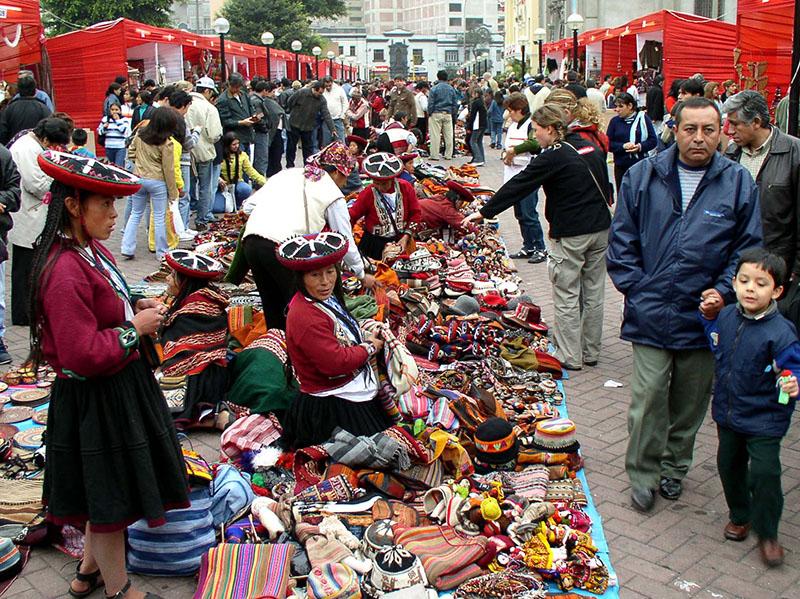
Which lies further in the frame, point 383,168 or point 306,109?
point 306,109

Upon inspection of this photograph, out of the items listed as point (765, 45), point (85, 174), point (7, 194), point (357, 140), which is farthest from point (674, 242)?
point (765, 45)

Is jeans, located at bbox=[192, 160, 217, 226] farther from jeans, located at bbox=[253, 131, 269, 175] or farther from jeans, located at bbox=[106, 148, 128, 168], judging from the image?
jeans, located at bbox=[106, 148, 128, 168]

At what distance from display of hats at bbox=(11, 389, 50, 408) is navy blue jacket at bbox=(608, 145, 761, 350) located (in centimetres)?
434

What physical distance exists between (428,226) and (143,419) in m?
7.31

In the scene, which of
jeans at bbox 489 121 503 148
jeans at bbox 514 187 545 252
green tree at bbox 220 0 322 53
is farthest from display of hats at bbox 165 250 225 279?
green tree at bbox 220 0 322 53

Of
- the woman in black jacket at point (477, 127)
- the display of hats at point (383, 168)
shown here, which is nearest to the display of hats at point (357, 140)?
the display of hats at point (383, 168)

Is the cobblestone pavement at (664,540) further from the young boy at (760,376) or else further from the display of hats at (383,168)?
the display of hats at (383,168)

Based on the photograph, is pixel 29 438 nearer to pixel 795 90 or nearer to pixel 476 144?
pixel 795 90

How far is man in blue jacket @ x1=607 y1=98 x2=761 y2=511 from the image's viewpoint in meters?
4.41

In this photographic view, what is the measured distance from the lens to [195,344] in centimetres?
598

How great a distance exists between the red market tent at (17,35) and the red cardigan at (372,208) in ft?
33.5

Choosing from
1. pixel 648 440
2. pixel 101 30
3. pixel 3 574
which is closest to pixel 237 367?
pixel 3 574

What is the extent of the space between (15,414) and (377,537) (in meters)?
3.33

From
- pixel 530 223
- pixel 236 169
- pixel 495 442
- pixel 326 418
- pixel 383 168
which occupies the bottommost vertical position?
pixel 495 442
